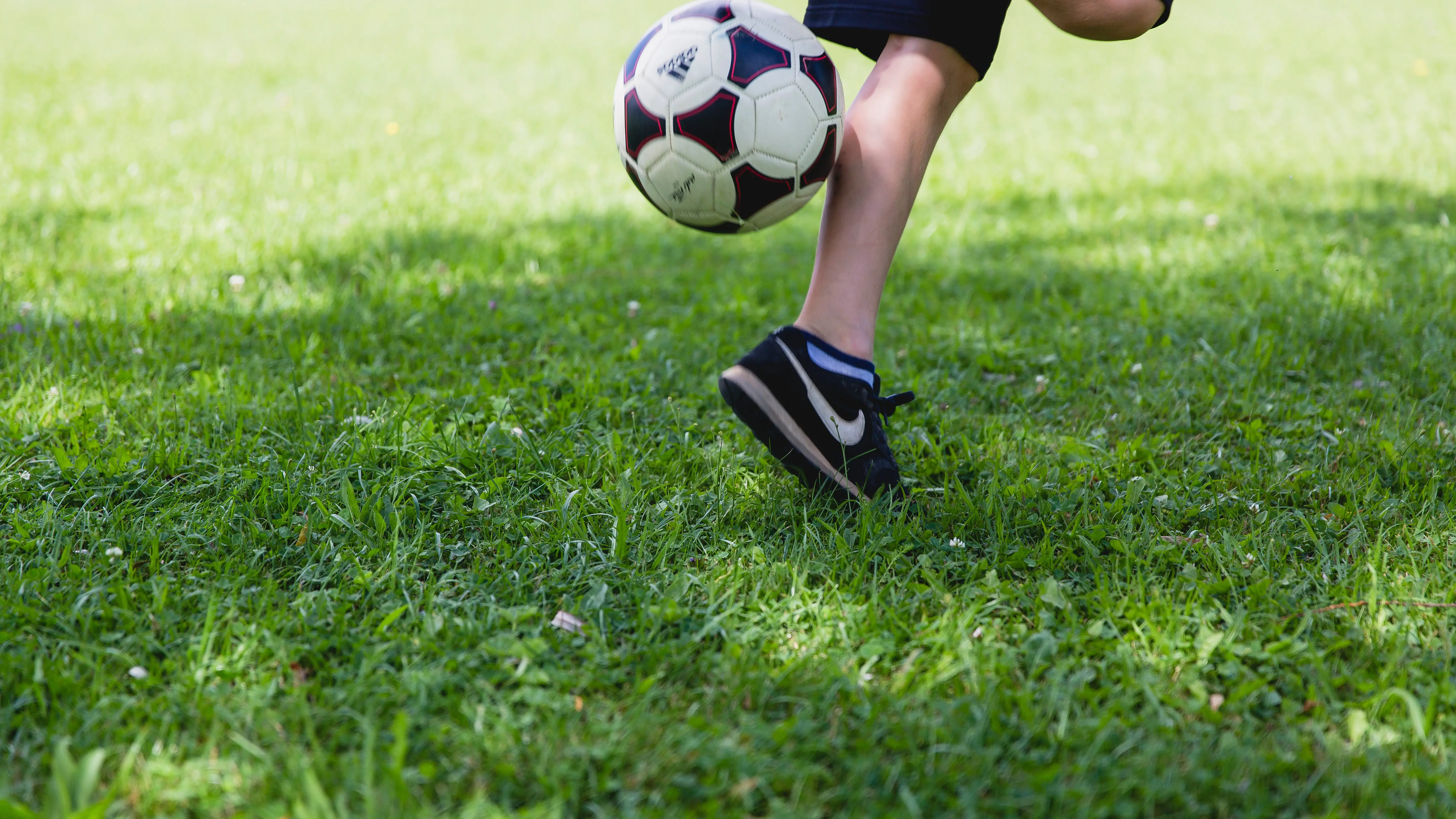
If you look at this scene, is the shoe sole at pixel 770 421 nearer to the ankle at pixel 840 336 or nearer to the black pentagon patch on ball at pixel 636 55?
the ankle at pixel 840 336

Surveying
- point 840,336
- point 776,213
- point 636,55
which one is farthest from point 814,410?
point 636,55

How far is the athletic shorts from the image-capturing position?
7.43 ft

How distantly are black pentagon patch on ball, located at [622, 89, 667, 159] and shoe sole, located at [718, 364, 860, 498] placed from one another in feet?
1.85

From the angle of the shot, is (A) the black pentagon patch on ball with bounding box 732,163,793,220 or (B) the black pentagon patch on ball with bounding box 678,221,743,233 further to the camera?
(B) the black pentagon patch on ball with bounding box 678,221,743,233

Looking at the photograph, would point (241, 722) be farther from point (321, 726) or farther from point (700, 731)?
point (700, 731)

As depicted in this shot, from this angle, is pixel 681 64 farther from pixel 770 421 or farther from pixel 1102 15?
pixel 1102 15

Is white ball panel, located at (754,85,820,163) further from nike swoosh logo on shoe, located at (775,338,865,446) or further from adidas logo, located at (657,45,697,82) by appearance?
nike swoosh logo on shoe, located at (775,338,865,446)

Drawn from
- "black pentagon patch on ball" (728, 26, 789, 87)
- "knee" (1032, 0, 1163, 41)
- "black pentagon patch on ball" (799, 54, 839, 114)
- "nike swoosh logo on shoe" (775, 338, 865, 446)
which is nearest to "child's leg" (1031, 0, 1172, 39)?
"knee" (1032, 0, 1163, 41)

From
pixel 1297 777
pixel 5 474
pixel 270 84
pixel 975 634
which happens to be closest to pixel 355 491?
pixel 5 474

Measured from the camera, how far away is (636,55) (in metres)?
2.43

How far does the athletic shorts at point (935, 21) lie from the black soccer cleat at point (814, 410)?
719 millimetres

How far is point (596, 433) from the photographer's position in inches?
109

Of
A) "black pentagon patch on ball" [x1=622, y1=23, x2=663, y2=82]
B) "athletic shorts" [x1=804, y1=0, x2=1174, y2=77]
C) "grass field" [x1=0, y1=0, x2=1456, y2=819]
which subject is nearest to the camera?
"grass field" [x1=0, y1=0, x2=1456, y2=819]

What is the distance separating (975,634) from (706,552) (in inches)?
23.5
